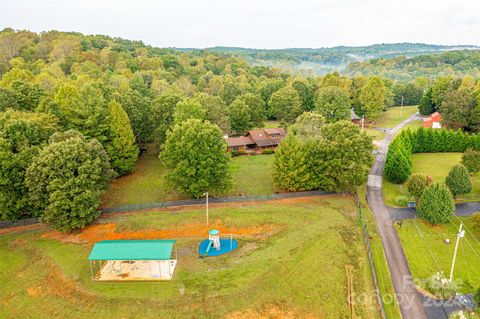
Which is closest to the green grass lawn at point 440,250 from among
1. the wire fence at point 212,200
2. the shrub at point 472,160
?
the wire fence at point 212,200

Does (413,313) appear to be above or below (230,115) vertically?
below

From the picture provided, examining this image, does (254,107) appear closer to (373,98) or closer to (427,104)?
(373,98)

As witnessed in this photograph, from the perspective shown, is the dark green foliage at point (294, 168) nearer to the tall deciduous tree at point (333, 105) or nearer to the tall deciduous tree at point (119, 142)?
the tall deciduous tree at point (119, 142)

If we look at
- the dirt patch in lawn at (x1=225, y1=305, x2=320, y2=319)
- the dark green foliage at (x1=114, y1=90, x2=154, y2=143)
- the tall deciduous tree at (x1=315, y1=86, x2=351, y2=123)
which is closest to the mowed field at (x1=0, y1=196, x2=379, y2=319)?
the dirt patch in lawn at (x1=225, y1=305, x2=320, y2=319)

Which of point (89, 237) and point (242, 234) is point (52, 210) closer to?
point (89, 237)

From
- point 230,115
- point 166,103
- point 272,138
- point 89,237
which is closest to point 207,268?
point 89,237
